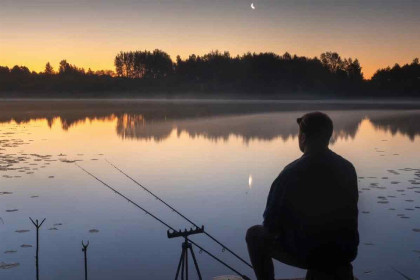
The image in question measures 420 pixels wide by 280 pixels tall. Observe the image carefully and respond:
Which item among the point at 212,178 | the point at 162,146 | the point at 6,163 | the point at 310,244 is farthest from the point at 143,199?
the point at 162,146

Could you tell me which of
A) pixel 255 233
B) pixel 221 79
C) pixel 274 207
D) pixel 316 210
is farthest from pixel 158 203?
pixel 221 79

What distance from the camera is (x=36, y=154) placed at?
47.8 ft

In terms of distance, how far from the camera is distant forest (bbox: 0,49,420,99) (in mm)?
88062

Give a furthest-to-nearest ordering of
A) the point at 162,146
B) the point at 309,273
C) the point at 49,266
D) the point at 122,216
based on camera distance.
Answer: the point at 162,146
the point at 122,216
the point at 49,266
the point at 309,273

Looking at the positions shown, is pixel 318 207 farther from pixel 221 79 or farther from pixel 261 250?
pixel 221 79

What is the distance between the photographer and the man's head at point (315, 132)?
3.03 metres

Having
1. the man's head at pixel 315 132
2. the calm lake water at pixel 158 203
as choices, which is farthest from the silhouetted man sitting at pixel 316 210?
the calm lake water at pixel 158 203

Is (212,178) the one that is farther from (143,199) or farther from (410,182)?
(410,182)

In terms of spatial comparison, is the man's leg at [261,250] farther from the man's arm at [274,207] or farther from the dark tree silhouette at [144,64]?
the dark tree silhouette at [144,64]

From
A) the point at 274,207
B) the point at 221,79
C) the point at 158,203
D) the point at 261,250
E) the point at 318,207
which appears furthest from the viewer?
the point at 221,79

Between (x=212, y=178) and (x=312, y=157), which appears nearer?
(x=312, y=157)

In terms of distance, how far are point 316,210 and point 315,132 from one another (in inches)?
19.9

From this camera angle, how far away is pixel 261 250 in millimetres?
3162

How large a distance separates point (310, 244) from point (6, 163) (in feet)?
36.5
